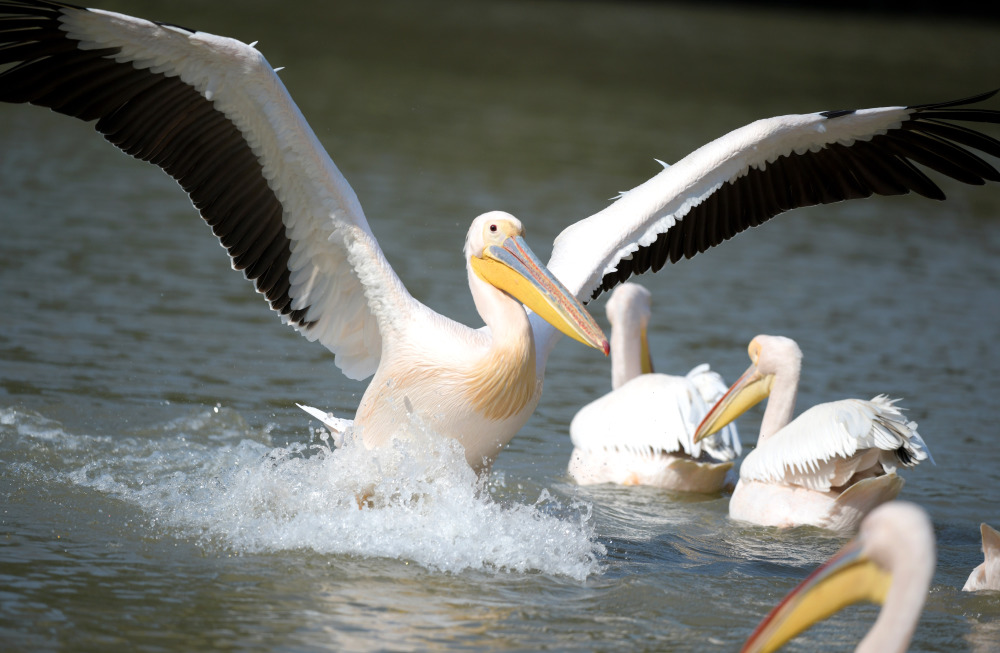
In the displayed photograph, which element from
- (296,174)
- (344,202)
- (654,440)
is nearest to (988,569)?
(654,440)

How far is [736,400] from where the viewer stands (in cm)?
639

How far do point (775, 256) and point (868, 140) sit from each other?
5.41m

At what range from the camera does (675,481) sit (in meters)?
6.45

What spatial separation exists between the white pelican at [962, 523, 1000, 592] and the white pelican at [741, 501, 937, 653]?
1593 mm

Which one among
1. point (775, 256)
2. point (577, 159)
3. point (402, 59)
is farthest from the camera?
point (402, 59)

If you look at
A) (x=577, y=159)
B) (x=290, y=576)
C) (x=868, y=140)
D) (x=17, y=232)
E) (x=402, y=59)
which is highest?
(x=402, y=59)

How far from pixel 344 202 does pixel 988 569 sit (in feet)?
9.45

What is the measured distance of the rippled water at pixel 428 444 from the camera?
432cm

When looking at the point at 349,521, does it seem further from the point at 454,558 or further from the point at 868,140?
the point at 868,140

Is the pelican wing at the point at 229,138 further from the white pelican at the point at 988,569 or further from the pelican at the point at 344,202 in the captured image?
the white pelican at the point at 988,569

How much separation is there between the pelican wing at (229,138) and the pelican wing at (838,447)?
73.5 inches

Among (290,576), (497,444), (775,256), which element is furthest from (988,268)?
(290,576)

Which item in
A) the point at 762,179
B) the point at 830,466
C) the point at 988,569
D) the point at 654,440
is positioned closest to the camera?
the point at 988,569

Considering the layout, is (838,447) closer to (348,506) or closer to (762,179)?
(762,179)
